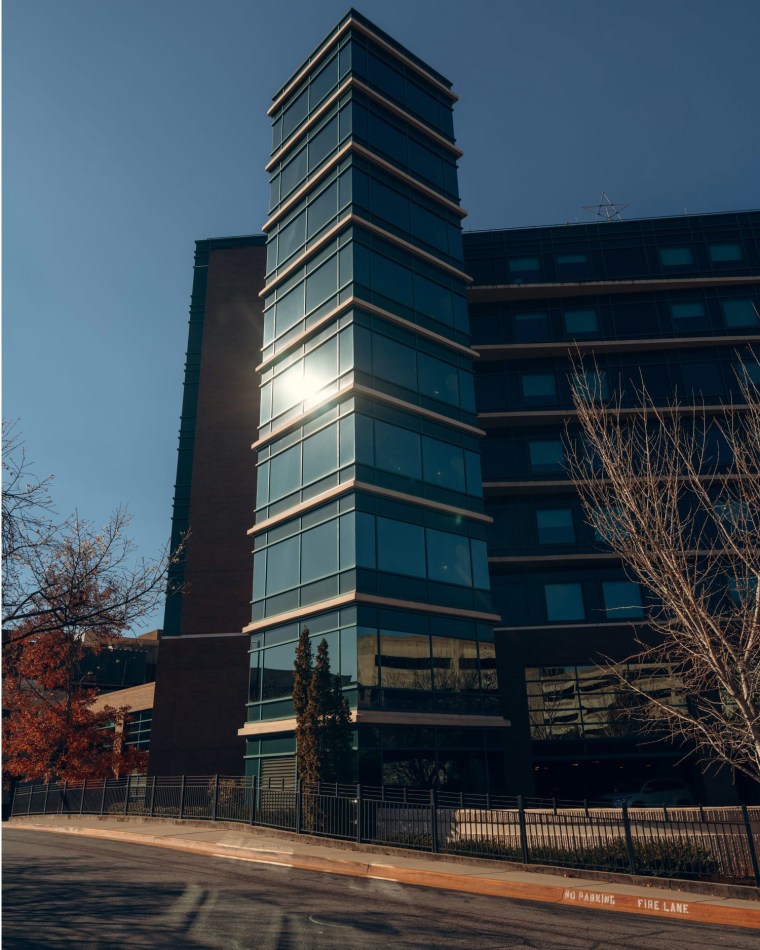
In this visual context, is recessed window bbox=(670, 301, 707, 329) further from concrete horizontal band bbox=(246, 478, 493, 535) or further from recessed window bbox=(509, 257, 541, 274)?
concrete horizontal band bbox=(246, 478, 493, 535)

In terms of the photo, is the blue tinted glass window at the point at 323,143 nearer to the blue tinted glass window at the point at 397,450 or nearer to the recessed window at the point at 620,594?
the blue tinted glass window at the point at 397,450

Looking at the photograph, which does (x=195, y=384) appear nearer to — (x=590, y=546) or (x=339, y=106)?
(x=339, y=106)

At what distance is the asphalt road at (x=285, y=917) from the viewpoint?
34.2ft

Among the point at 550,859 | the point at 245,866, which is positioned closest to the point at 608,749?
the point at 550,859

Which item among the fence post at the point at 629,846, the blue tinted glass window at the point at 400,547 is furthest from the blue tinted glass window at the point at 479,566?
the fence post at the point at 629,846

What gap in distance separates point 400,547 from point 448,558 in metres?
2.46

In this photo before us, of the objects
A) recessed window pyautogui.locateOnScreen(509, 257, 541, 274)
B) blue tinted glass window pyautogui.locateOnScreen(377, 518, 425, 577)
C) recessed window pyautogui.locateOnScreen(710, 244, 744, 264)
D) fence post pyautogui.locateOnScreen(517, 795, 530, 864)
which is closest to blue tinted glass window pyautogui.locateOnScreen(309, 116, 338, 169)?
recessed window pyautogui.locateOnScreen(509, 257, 541, 274)

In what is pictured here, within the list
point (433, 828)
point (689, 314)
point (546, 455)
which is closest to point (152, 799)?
point (433, 828)

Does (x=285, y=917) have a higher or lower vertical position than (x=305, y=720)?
lower

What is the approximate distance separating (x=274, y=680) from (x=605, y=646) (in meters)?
14.5

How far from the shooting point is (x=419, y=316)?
32.3 metres

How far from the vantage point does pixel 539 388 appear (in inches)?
1519

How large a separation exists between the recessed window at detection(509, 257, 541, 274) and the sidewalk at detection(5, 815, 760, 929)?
29863mm

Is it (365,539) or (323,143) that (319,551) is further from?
(323,143)
